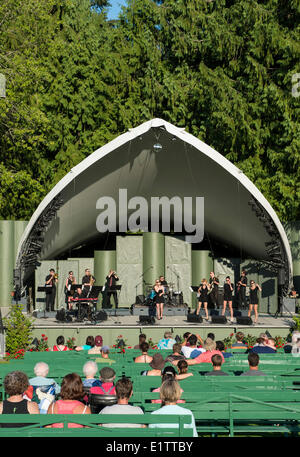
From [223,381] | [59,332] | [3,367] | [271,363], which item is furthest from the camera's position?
[59,332]

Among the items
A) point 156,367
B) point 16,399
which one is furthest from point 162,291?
point 16,399

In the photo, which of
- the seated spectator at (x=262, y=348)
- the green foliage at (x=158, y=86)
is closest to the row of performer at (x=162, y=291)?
the green foliage at (x=158, y=86)

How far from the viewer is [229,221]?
2194 centimetres

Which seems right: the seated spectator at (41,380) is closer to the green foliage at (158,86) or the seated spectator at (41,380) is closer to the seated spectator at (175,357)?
the seated spectator at (175,357)

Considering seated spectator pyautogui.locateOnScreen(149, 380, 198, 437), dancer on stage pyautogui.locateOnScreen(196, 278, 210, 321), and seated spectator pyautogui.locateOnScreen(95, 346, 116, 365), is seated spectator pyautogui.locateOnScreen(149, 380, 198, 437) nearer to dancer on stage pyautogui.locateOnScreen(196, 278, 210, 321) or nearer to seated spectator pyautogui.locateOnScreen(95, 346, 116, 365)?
seated spectator pyautogui.locateOnScreen(95, 346, 116, 365)

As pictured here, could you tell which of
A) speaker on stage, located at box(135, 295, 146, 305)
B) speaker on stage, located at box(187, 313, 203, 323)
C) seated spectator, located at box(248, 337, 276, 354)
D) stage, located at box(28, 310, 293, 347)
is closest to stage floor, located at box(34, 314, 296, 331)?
stage, located at box(28, 310, 293, 347)

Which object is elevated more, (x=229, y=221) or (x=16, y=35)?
(x=16, y=35)

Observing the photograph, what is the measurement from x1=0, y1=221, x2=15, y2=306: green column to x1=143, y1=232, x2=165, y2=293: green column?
5.06 metres

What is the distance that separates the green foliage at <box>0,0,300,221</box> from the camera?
24.9m

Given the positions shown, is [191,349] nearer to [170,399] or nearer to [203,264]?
[170,399]

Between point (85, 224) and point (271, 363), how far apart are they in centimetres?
1407

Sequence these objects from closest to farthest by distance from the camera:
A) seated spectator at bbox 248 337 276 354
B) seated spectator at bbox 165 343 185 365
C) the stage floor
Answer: seated spectator at bbox 165 343 185 365
seated spectator at bbox 248 337 276 354
the stage floor

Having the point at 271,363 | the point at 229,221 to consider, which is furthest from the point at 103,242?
the point at 271,363
